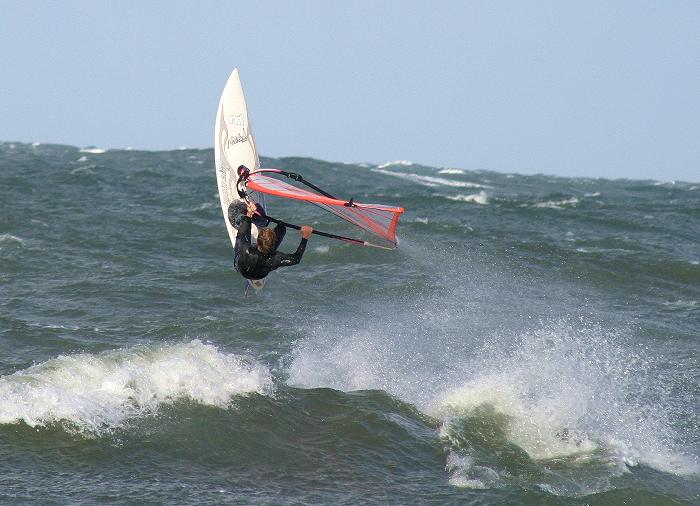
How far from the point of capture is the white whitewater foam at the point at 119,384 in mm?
9445

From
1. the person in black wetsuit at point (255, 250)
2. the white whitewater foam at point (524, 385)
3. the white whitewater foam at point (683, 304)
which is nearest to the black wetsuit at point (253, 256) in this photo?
the person in black wetsuit at point (255, 250)

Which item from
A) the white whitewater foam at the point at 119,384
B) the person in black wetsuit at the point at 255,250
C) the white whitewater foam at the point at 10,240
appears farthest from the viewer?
the white whitewater foam at the point at 10,240

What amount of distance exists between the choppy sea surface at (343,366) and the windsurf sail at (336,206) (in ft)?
6.99

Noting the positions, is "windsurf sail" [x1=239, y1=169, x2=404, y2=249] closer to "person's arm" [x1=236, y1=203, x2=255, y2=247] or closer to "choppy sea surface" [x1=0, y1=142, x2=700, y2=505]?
"person's arm" [x1=236, y1=203, x2=255, y2=247]

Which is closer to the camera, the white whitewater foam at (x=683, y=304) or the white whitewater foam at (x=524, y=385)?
the white whitewater foam at (x=524, y=385)

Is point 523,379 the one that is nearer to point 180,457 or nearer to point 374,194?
point 180,457

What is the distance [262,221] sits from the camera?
429 inches

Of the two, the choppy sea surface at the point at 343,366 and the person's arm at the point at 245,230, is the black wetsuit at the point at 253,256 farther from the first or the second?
the choppy sea surface at the point at 343,366

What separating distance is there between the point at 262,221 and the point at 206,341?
11.4 ft

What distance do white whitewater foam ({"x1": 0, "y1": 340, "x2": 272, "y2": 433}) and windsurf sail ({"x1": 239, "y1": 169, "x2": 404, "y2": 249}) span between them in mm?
2279

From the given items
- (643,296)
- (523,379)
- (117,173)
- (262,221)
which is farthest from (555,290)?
(117,173)

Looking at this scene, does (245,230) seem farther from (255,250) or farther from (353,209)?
(353,209)

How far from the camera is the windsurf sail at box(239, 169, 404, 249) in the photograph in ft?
35.6

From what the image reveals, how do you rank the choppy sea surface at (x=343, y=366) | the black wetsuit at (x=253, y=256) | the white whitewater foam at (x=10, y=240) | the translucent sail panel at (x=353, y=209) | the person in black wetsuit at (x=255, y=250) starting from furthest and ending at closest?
1. the white whitewater foam at (x=10, y=240)
2. the translucent sail panel at (x=353, y=209)
3. the black wetsuit at (x=253, y=256)
4. the person in black wetsuit at (x=255, y=250)
5. the choppy sea surface at (x=343, y=366)
